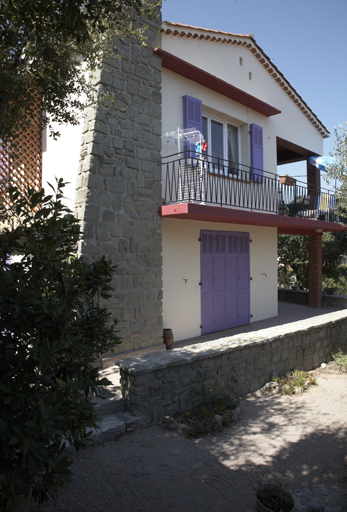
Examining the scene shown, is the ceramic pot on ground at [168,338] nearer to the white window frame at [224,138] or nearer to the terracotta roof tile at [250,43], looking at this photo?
the white window frame at [224,138]

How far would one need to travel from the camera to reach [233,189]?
923 centimetres

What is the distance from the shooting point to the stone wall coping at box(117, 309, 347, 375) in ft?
14.7

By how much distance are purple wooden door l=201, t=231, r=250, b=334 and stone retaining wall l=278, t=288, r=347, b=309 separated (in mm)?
4617

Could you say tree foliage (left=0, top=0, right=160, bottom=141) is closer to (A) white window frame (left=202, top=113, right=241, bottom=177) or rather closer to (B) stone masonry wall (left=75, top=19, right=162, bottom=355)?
(B) stone masonry wall (left=75, top=19, right=162, bottom=355)

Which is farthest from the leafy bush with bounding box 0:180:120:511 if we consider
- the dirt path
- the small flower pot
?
the small flower pot

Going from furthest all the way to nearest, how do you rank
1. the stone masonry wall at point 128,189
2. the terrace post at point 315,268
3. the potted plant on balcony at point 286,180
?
1. the terrace post at point 315,268
2. the potted plant on balcony at point 286,180
3. the stone masonry wall at point 128,189

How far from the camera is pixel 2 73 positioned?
147 inches

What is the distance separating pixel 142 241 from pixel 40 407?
5.16 m

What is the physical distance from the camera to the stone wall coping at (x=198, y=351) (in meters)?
4.48

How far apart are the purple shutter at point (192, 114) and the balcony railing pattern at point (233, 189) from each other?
0.60m

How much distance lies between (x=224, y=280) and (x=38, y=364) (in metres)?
7.64

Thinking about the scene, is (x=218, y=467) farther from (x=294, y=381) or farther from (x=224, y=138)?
(x=224, y=138)

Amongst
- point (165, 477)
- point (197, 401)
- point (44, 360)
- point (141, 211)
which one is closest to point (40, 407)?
point (44, 360)

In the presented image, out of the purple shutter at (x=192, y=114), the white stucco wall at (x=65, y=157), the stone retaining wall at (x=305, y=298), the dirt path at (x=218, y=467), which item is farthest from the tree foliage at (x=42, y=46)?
the stone retaining wall at (x=305, y=298)
